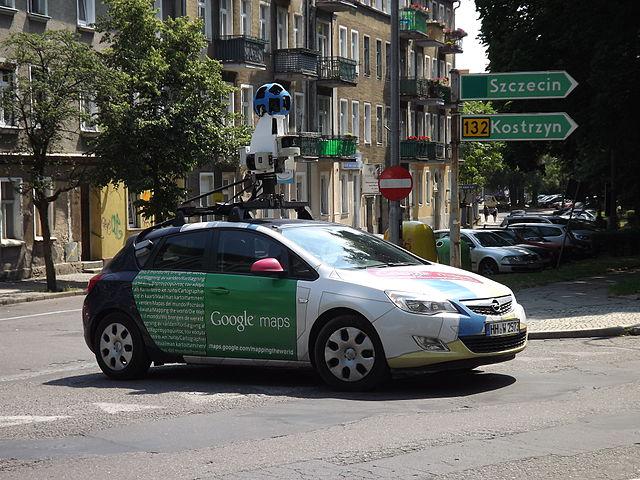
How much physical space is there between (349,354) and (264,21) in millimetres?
42399

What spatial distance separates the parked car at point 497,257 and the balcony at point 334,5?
25.4 m

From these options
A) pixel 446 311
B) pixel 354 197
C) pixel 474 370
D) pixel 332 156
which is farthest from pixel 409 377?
pixel 354 197

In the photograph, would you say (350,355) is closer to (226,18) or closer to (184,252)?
(184,252)

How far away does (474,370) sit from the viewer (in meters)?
11.9

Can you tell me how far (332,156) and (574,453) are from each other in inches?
1953

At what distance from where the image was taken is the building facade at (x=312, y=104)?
118 feet

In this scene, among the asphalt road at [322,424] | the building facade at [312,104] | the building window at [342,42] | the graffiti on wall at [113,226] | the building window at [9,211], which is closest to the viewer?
the asphalt road at [322,424]

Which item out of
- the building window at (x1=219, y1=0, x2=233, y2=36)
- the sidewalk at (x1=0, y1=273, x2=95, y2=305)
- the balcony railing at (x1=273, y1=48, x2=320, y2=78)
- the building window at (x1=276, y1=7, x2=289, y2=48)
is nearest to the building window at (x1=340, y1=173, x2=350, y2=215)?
the building window at (x1=276, y1=7, x2=289, y2=48)

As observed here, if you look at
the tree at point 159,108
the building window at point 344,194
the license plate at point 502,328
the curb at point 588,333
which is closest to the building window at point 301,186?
the building window at point 344,194

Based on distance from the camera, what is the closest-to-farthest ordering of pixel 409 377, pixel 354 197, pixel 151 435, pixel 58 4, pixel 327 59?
1. pixel 151 435
2. pixel 409 377
3. pixel 58 4
4. pixel 327 59
5. pixel 354 197

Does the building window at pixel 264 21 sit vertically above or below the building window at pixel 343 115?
above

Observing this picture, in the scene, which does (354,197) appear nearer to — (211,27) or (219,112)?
(211,27)

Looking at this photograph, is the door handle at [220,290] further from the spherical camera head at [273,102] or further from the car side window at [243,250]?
the spherical camera head at [273,102]

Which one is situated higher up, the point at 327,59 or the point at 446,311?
the point at 327,59
